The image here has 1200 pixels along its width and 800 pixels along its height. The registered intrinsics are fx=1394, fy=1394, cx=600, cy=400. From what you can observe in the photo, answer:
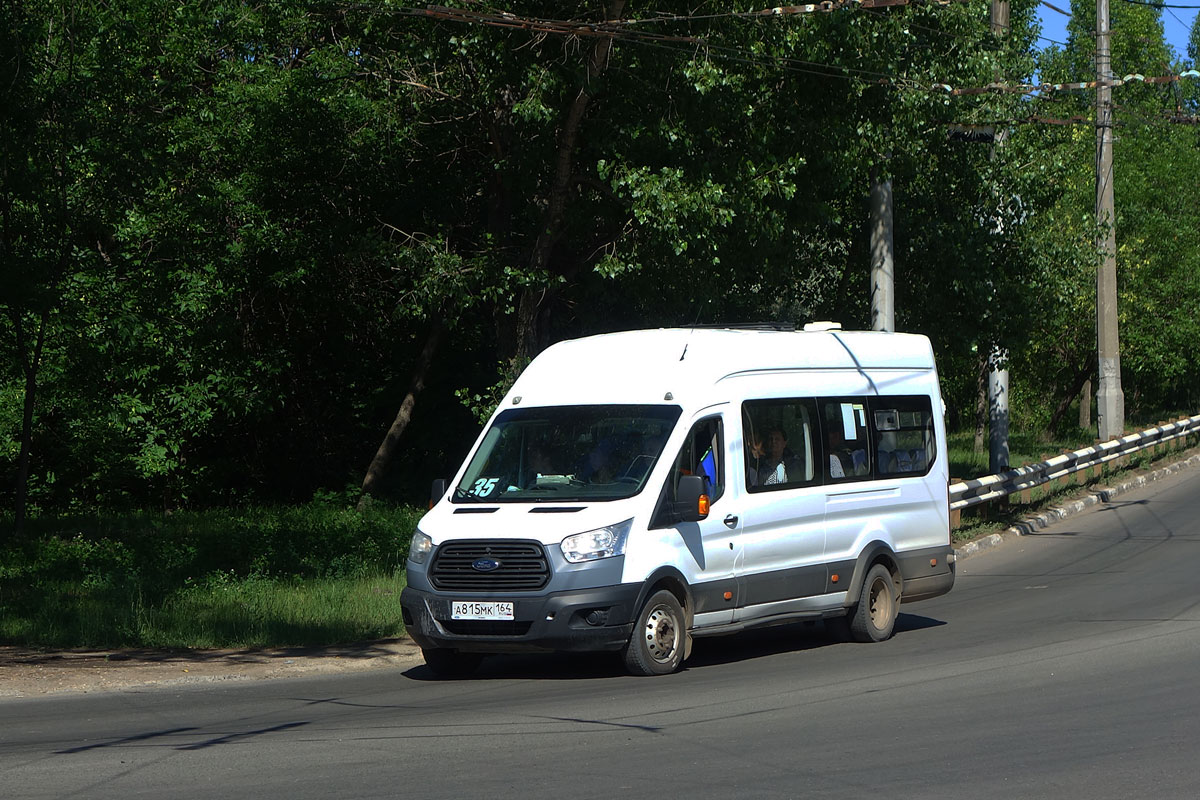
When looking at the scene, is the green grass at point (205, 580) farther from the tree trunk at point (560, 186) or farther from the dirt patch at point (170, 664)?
the tree trunk at point (560, 186)

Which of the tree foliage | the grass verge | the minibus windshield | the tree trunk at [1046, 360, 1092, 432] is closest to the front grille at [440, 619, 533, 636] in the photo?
the minibus windshield

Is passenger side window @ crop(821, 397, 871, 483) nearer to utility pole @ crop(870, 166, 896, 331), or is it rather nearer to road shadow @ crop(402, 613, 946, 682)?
road shadow @ crop(402, 613, 946, 682)

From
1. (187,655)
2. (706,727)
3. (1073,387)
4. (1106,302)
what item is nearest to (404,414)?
(187,655)

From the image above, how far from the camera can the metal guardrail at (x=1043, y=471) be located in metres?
19.9

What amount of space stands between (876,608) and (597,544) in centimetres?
368

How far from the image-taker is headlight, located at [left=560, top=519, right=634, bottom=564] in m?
9.94

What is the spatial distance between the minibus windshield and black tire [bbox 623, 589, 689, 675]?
871 millimetres

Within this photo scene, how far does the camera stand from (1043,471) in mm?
23016

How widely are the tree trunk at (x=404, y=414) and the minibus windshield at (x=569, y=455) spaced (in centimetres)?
1540

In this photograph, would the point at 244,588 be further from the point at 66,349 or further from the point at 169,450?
the point at 169,450

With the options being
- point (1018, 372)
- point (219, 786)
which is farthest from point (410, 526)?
point (1018, 372)

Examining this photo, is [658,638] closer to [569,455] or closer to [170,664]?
[569,455]

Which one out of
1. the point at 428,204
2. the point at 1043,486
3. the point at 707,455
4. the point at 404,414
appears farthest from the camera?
the point at 404,414

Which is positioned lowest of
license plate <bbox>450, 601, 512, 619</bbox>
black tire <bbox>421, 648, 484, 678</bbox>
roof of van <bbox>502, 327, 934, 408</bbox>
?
black tire <bbox>421, 648, 484, 678</bbox>
